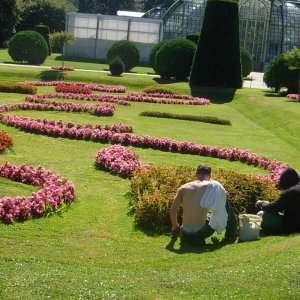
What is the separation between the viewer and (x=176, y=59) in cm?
3203

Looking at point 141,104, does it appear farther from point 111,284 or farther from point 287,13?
point 287,13

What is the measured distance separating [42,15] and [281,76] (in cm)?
3449

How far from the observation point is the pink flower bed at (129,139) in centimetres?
1327

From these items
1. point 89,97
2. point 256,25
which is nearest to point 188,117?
point 89,97

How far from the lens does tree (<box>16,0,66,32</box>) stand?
57188mm

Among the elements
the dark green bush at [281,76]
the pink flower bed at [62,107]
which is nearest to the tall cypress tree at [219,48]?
the dark green bush at [281,76]

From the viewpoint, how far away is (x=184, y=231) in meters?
7.56

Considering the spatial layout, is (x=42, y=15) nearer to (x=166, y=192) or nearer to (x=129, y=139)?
(x=129, y=139)

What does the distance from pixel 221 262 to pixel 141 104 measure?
1755 cm

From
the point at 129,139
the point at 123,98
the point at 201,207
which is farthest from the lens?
the point at 123,98

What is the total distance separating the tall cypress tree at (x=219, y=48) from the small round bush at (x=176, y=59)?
7.61ft

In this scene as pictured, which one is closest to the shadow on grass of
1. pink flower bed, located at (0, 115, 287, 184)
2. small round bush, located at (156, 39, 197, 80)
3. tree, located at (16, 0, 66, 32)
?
pink flower bed, located at (0, 115, 287, 184)

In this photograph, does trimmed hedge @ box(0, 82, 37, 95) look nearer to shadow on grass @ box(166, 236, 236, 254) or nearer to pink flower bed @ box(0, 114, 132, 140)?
pink flower bed @ box(0, 114, 132, 140)

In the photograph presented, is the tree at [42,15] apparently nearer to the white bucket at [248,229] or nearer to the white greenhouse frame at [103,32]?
the white greenhouse frame at [103,32]
